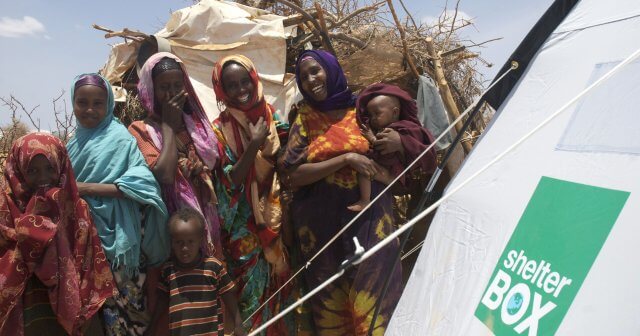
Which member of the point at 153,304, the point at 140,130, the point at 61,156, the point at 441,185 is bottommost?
the point at 153,304

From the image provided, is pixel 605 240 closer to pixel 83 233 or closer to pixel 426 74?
pixel 83 233

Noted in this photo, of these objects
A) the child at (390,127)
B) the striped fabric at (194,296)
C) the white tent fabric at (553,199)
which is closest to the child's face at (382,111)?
the child at (390,127)

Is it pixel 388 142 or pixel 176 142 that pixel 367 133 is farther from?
pixel 176 142

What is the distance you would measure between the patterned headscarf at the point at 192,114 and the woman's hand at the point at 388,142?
0.84 m

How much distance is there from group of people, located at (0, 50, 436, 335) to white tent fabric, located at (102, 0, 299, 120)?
90cm

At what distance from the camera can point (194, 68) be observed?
3672 millimetres

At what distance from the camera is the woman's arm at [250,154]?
2492mm

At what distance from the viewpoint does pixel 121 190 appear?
2.17 metres

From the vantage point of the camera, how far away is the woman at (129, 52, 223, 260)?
Answer: 7.73 feet

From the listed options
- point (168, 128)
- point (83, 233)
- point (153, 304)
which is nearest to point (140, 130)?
point (168, 128)

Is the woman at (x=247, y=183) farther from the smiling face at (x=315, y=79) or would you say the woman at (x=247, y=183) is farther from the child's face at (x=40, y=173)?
the child's face at (x=40, y=173)

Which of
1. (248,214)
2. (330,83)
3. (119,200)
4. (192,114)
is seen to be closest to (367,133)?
(330,83)

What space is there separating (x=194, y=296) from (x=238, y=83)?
1.09 metres

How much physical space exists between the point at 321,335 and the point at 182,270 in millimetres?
839
